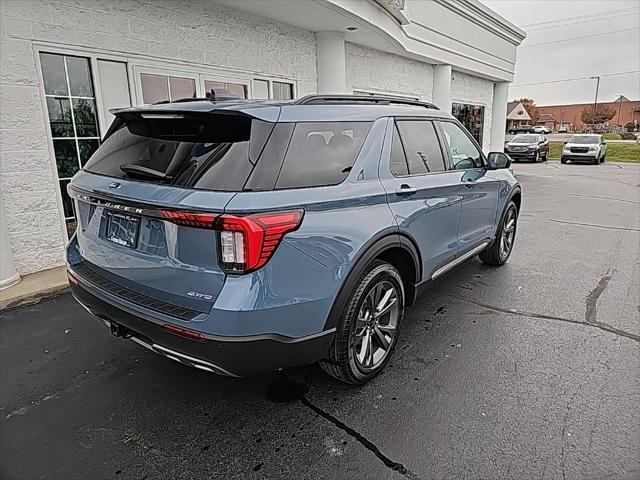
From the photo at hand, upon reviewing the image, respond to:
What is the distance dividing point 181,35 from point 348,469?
6.02 m

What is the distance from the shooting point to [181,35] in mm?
6191

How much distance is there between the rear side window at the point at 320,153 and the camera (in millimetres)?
2395

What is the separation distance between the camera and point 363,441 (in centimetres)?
249

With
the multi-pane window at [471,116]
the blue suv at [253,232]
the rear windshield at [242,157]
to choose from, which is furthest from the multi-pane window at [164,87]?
the multi-pane window at [471,116]

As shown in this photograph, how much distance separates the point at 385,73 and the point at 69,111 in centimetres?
779

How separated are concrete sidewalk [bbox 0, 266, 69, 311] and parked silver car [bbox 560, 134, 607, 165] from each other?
26567mm

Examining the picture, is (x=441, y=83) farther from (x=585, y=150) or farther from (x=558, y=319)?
→ (x=585, y=150)

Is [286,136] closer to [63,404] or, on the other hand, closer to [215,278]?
[215,278]

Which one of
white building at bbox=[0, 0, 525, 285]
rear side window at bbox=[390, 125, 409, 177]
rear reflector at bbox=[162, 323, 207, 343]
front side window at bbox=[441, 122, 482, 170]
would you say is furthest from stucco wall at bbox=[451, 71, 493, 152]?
rear reflector at bbox=[162, 323, 207, 343]

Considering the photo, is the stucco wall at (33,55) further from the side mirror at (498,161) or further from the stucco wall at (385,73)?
the side mirror at (498,161)

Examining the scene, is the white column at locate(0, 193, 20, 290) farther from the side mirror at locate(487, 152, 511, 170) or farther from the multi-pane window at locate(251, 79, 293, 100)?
the side mirror at locate(487, 152, 511, 170)

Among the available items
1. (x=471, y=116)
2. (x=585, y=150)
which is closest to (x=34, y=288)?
(x=471, y=116)

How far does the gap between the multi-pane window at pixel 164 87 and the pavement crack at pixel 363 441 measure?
4922 mm

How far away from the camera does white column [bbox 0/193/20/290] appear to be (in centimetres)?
471
